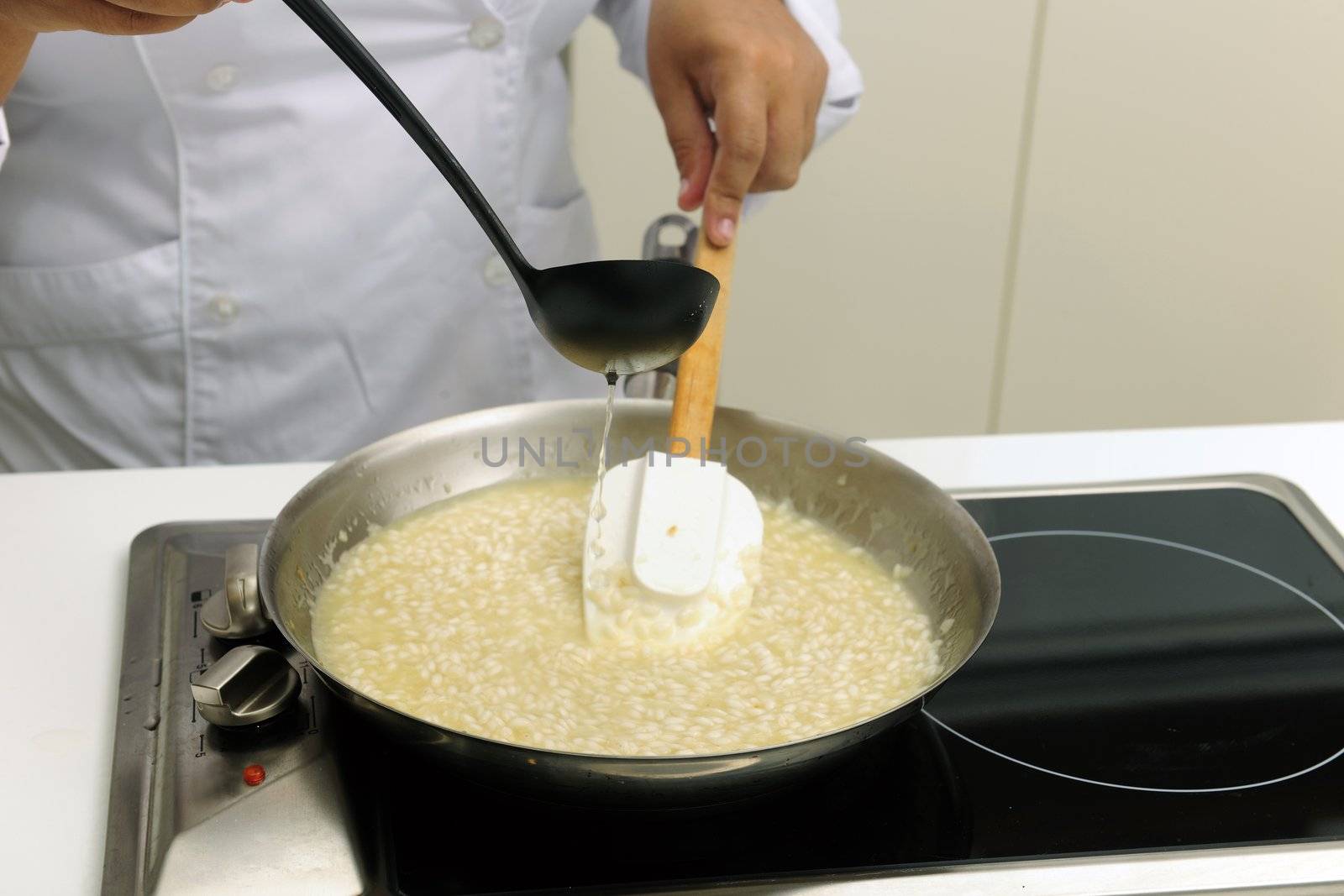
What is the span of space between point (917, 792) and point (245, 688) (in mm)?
500

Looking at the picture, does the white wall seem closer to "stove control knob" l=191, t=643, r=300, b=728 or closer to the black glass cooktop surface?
the black glass cooktop surface

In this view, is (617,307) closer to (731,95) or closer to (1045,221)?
(731,95)

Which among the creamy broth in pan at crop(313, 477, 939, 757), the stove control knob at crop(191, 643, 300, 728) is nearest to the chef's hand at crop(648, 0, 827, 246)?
the creamy broth in pan at crop(313, 477, 939, 757)

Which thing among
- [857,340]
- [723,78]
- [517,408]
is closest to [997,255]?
[857,340]

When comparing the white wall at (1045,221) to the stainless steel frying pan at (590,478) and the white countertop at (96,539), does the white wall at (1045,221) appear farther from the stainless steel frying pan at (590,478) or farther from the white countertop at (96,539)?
the stainless steel frying pan at (590,478)

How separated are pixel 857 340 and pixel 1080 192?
1.95 feet

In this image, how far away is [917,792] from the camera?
0.92m

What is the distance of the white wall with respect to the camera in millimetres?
2652

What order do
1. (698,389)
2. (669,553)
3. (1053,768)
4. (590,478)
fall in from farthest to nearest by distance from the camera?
(590,478)
(698,389)
(669,553)
(1053,768)

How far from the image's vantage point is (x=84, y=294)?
57.2 inches

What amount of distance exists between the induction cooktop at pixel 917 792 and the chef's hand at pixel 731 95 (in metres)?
0.52

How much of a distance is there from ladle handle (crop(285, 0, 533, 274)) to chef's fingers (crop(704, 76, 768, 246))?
359 mm

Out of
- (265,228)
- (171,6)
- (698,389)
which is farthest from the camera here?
(265,228)

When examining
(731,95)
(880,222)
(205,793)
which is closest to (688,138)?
(731,95)
